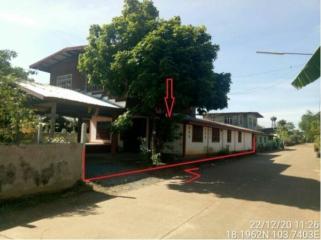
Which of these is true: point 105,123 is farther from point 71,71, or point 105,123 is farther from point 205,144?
point 205,144

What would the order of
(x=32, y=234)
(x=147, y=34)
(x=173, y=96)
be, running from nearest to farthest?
1. (x=32, y=234)
2. (x=173, y=96)
3. (x=147, y=34)

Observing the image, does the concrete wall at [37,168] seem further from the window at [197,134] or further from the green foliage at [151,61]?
the window at [197,134]

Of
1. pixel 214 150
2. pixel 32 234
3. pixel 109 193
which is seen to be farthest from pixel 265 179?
pixel 214 150

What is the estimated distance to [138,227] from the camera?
22.8 feet

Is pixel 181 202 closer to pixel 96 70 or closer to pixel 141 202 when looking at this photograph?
pixel 141 202

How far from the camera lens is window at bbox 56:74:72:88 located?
78.4 ft

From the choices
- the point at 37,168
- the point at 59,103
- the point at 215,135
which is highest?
the point at 59,103

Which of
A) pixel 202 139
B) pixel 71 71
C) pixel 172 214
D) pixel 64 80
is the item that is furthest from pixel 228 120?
pixel 172 214

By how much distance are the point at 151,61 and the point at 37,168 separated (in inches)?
274

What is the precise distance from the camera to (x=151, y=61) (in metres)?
14.1

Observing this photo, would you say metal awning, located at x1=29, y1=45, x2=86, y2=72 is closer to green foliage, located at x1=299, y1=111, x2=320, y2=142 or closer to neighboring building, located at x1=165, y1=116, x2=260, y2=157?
neighboring building, located at x1=165, y1=116, x2=260, y2=157

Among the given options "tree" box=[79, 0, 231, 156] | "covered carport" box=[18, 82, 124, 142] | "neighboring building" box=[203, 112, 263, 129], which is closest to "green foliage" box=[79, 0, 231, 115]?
"tree" box=[79, 0, 231, 156]

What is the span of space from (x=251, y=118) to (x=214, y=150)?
100.0 ft

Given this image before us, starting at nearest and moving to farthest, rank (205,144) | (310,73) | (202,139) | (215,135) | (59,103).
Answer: (310,73) < (59,103) < (202,139) < (205,144) < (215,135)
